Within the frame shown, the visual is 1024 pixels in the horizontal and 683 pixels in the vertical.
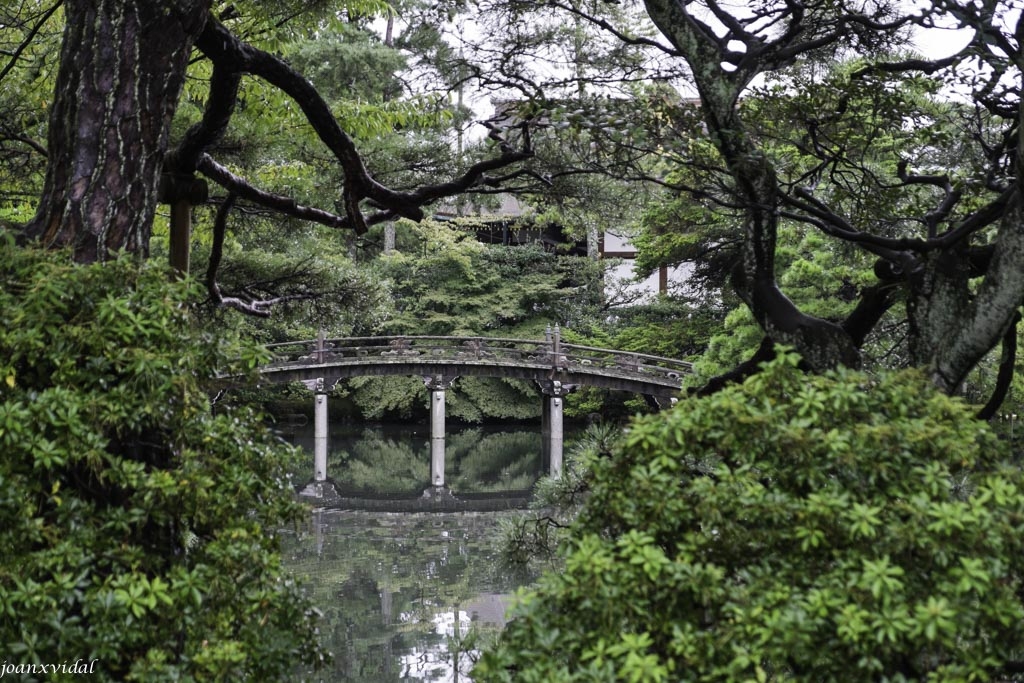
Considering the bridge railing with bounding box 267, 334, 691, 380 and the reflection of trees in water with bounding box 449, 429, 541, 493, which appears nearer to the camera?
the bridge railing with bounding box 267, 334, 691, 380

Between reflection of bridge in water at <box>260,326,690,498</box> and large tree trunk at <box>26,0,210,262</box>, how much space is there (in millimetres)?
16202

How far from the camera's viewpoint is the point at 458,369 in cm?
2122

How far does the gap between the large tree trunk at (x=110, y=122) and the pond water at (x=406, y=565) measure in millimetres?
1438

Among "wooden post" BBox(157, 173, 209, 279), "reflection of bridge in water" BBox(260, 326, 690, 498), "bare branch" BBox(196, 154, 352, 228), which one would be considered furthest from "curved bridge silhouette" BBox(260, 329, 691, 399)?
"wooden post" BBox(157, 173, 209, 279)

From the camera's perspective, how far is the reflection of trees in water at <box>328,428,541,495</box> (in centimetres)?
2069

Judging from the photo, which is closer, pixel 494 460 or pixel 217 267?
pixel 217 267

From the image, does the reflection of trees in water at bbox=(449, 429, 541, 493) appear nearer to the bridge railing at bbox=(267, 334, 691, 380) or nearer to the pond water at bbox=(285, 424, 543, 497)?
the pond water at bbox=(285, 424, 543, 497)

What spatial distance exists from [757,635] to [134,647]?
1.65 metres

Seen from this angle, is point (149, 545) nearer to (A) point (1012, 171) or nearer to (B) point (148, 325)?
(B) point (148, 325)

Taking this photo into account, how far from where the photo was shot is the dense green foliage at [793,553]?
212 centimetres

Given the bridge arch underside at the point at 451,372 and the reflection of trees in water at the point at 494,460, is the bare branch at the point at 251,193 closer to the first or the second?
the reflection of trees in water at the point at 494,460

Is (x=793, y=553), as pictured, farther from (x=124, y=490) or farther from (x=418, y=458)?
(x=418, y=458)

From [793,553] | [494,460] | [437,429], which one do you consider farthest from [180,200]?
[494,460]

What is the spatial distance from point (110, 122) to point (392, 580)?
923 cm
